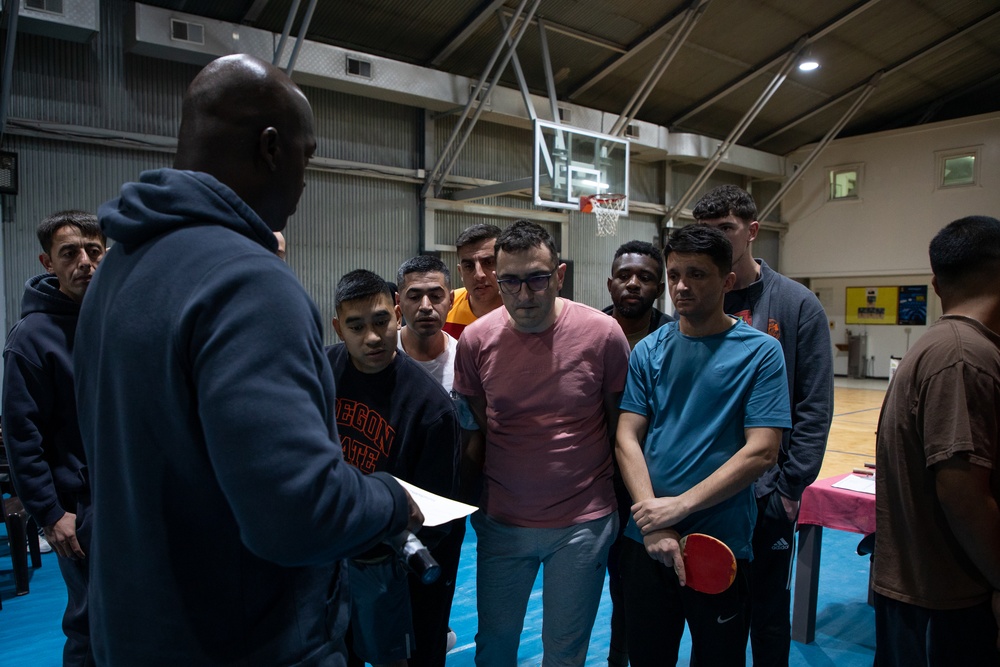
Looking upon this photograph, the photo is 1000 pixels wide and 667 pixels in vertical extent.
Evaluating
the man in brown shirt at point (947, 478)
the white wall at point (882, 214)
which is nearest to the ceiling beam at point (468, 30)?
the man in brown shirt at point (947, 478)

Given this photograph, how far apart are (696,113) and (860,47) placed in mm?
2804

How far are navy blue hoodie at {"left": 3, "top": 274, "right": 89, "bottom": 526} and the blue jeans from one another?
5.07 ft

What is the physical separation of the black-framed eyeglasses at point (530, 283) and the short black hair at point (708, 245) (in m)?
0.45

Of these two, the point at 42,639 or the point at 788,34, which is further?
the point at 788,34

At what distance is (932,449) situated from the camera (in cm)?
160

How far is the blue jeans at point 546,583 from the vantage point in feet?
7.23

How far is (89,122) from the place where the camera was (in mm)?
7004

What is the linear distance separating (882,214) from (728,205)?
14056 millimetres

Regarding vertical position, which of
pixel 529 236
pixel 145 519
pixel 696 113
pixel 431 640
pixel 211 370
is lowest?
pixel 431 640

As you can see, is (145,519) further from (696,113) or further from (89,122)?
(696,113)

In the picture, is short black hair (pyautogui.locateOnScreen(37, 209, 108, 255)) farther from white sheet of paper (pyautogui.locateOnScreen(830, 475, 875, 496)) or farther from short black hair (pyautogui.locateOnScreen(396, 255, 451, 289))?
white sheet of paper (pyautogui.locateOnScreen(830, 475, 875, 496))

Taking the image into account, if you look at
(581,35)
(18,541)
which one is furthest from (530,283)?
(581,35)

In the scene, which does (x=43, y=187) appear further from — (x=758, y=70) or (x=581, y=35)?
(x=758, y=70)

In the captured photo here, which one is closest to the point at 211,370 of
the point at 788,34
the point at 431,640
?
the point at 431,640
